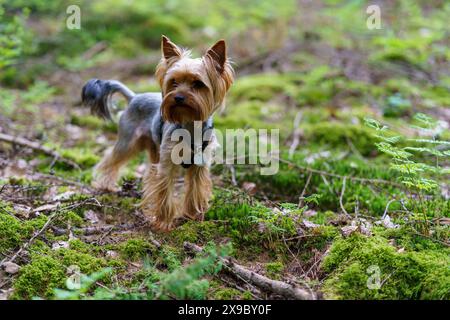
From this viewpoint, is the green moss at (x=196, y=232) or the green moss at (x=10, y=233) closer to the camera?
the green moss at (x=10, y=233)

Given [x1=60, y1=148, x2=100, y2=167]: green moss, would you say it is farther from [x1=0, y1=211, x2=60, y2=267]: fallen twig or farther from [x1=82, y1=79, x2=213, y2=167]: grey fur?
[x1=0, y1=211, x2=60, y2=267]: fallen twig

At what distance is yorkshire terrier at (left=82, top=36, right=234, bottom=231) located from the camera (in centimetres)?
494

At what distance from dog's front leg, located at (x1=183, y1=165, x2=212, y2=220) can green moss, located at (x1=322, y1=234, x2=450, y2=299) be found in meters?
1.57

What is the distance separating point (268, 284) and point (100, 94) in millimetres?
3357

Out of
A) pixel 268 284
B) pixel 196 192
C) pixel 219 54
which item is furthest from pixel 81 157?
pixel 268 284

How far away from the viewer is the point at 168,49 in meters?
5.07

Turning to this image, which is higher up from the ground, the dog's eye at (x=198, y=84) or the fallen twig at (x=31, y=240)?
the dog's eye at (x=198, y=84)

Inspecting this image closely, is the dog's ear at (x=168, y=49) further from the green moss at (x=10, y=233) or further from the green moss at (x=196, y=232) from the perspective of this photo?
the green moss at (x=10, y=233)

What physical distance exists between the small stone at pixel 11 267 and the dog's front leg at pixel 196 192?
1829mm

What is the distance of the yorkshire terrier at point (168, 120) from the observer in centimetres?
494

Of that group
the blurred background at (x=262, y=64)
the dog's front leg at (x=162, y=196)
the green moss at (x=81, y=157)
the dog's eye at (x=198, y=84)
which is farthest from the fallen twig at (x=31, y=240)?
the green moss at (x=81, y=157)

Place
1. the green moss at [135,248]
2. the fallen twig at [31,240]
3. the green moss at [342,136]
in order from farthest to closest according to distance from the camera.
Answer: the green moss at [342,136], the green moss at [135,248], the fallen twig at [31,240]

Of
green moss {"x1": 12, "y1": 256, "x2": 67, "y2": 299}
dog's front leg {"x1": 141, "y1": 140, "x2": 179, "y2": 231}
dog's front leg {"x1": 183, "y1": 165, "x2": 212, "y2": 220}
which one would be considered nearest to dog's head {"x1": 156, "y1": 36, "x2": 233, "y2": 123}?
dog's front leg {"x1": 141, "y1": 140, "x2": 179, "y2": 231}

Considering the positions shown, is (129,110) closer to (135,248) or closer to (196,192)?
(196,192)
